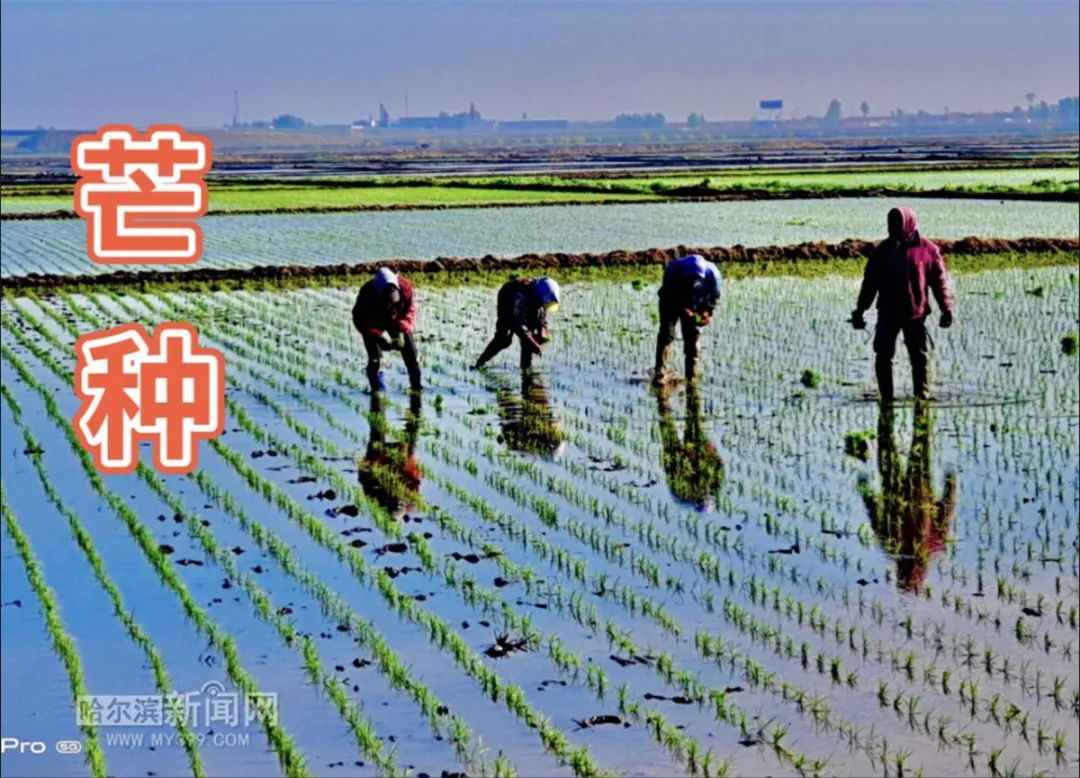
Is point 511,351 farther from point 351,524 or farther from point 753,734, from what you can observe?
point 753,734

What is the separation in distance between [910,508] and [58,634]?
12.8 ft

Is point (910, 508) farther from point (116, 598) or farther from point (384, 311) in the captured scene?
point (384, 311)

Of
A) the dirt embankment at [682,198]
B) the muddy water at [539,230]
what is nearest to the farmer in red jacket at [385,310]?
the muddy water at [539,230]

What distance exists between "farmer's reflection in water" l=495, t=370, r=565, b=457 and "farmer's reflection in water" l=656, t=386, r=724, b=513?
2.09 feet

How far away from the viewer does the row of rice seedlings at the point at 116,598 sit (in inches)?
215

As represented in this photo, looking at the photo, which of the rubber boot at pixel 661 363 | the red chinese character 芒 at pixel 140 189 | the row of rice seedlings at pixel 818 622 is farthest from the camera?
the rubber boot at pixel 661 363

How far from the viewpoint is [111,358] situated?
8703 millimetres

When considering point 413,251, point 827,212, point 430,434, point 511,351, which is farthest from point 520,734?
point 827,212

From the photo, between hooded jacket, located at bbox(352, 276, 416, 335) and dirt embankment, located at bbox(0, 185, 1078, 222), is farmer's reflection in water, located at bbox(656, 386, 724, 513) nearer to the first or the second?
hooded jacket, located at bbox(352, 276, 416, 335)

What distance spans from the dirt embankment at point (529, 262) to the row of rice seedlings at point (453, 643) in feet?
36.3

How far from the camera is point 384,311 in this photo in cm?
1137

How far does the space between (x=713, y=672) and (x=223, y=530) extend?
3141 millimetres

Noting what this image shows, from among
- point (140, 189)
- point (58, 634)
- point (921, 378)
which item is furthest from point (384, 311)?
point (58, 634)

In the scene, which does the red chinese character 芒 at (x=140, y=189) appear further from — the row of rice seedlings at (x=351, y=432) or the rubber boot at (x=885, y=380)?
the rubber boot at (x=885, y=380)
